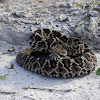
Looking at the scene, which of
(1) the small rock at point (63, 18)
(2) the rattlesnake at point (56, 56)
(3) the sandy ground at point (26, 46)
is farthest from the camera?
(1) the small rock at point (63, 18)

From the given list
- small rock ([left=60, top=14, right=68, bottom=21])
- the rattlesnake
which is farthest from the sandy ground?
the rattlesnake

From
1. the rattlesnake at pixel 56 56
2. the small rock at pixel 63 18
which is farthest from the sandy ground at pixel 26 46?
the rattlesnake at pixel 56 56

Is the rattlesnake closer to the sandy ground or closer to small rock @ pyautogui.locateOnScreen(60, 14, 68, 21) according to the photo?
the sandy ground

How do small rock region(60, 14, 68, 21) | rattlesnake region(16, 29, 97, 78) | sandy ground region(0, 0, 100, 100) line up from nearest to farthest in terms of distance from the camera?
sandy ground region(0, 0, 100, 100), rattlesnake region(16, 29, 97, 78), small rock region(60, 14, 68, 21)

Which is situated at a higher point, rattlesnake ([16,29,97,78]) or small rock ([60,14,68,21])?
small rock ([60,14,68,21])

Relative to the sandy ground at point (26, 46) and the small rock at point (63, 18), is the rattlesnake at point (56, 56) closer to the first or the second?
the sandy ground at point (26, 46)

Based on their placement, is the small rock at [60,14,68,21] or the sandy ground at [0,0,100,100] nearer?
the sandy ground at [0,0,100,100]
